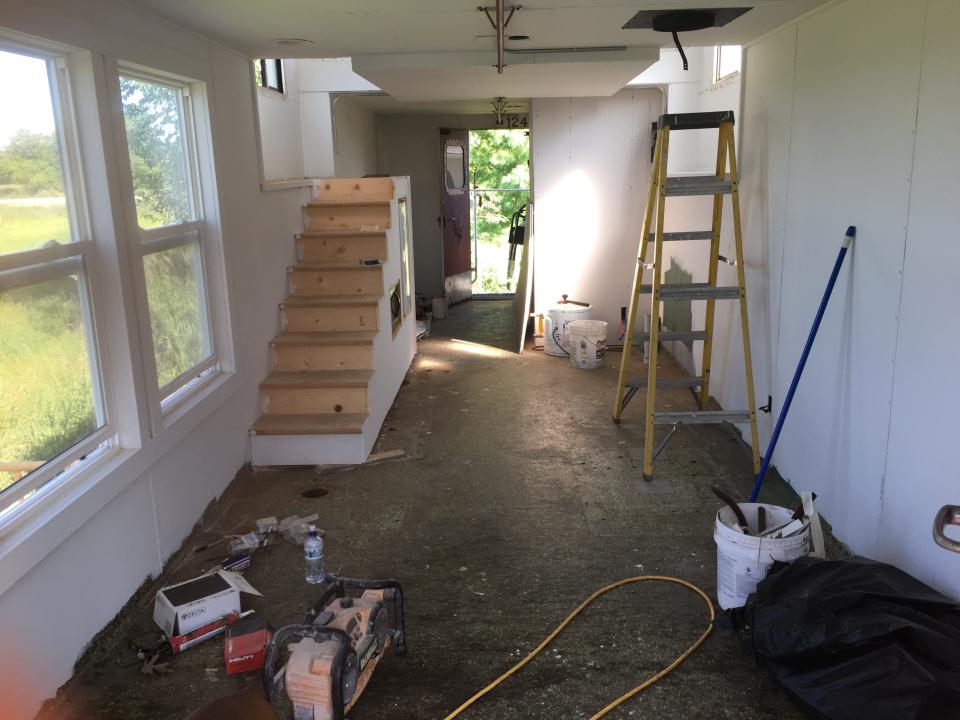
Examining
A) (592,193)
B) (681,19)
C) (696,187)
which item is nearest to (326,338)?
(696,187)

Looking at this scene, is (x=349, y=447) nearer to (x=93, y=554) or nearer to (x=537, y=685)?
(x=93, y=554)

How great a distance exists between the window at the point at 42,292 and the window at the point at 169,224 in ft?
1.14

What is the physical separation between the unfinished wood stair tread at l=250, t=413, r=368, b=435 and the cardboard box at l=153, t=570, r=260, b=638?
1.42 m

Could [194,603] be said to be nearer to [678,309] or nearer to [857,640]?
[857,640]

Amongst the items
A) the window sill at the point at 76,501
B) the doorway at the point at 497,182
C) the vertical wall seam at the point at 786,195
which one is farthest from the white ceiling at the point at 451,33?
the doorway at the point at 497,182

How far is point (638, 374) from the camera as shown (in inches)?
239

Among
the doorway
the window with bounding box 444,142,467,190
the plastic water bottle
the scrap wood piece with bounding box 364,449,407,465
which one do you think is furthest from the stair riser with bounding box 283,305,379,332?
the doorway

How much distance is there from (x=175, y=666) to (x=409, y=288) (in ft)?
14.9

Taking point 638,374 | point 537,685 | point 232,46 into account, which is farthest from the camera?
point 638,374

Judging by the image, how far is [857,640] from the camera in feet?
6.61

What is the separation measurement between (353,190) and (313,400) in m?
1.84

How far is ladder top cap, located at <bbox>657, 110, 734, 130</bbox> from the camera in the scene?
391cm

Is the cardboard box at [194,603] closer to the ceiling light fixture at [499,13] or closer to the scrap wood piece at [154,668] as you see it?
the scrap wood piece at [154,668]

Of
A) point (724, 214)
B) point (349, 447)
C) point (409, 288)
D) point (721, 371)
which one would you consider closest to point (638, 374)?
point (721, 371)
